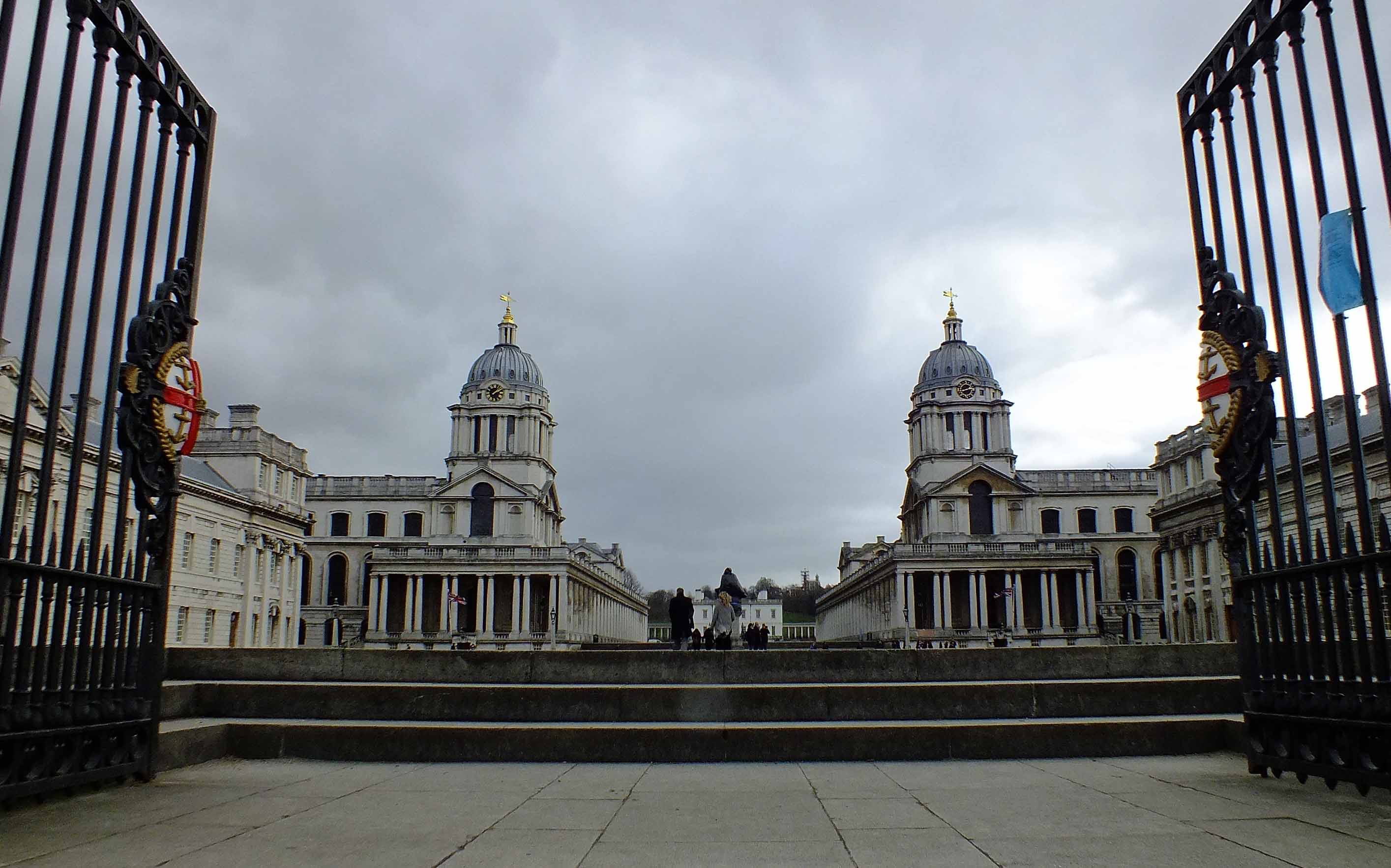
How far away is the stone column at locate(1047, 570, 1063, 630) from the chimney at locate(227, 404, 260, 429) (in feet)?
200

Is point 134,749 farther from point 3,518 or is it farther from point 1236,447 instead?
point 1236,447

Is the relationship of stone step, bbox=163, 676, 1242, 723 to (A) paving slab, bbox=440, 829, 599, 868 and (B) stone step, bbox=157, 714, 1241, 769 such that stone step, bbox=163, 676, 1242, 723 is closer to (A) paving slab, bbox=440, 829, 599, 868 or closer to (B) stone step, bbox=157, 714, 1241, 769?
(B) stone step, bbox=157, 714, 1241, 769

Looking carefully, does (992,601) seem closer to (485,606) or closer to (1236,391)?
(485,606)

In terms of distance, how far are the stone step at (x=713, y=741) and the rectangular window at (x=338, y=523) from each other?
90990 millimetres

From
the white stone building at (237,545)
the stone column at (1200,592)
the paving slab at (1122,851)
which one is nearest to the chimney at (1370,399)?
the stone column at (1200,592)

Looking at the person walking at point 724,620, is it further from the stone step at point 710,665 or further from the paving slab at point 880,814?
the paving slab at point 880,814

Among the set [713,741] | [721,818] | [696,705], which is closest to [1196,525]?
[696,705]

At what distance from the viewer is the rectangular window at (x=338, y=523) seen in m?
95.0

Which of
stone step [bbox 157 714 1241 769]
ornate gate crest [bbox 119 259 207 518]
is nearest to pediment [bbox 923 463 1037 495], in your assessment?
stone step [bbox 157 714 1241 769]

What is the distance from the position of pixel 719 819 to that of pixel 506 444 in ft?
304

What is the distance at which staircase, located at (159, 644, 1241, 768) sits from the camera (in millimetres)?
9172

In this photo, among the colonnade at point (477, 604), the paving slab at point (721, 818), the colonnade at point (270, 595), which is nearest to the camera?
the paving slab at point (721, 818)

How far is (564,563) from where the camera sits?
8175 centimetres

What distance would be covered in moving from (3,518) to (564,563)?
252 ft
